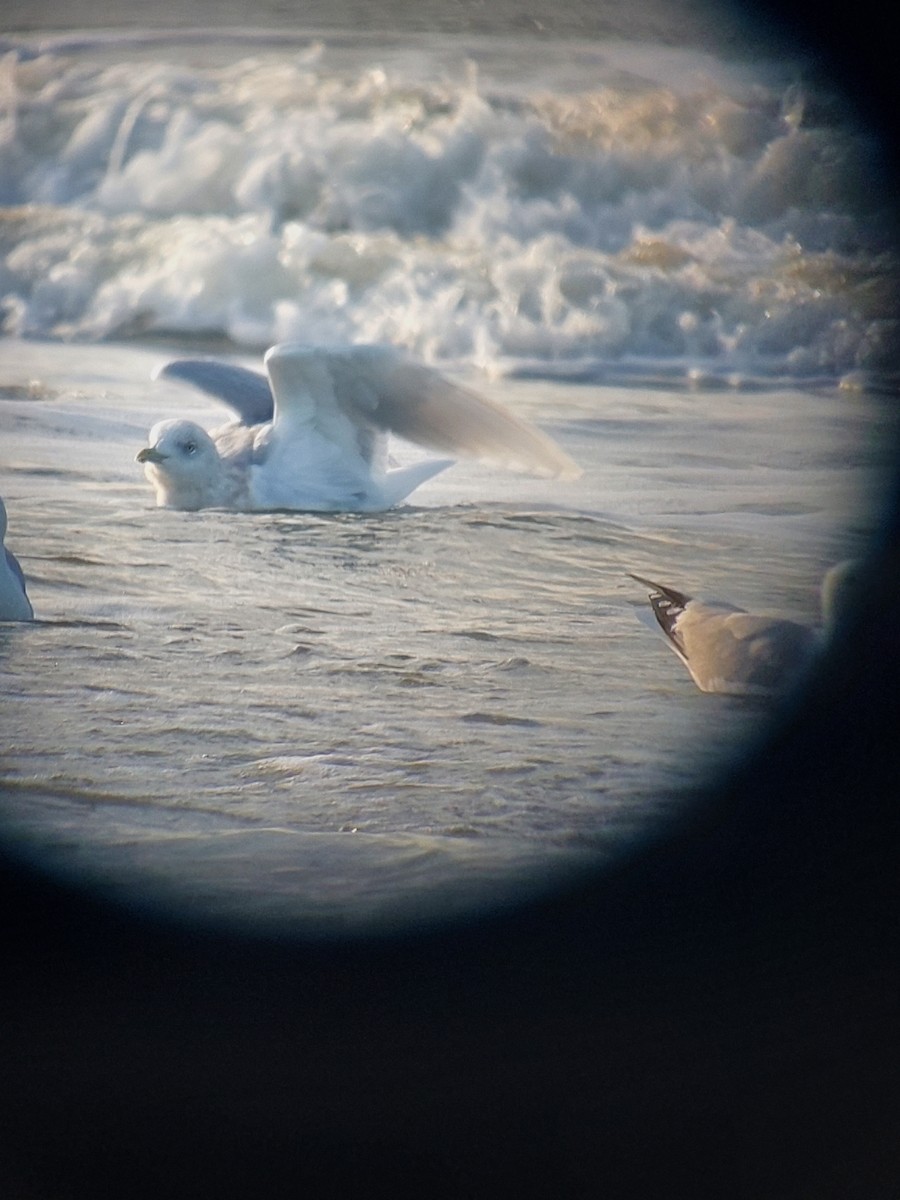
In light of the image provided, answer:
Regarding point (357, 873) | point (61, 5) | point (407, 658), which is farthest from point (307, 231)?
point (357, 873)

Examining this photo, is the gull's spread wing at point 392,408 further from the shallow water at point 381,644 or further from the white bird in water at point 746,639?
the white bird in water at point 746,639

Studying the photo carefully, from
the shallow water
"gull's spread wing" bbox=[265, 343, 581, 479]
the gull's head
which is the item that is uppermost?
"gull's spread wing" bbox=[265, 343, 581, 479]

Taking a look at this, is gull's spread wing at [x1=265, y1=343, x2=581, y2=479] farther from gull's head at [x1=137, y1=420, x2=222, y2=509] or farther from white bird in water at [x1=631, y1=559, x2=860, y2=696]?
white bird in water at [x1=631, y1=559, x2=860, y2=696]

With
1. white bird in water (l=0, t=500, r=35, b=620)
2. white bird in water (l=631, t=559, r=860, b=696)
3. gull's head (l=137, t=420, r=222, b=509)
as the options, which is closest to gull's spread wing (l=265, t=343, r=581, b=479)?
gull's head (l=137, t=420, r=222, b=509)

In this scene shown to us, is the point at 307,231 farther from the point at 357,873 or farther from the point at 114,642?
the point at 357,873

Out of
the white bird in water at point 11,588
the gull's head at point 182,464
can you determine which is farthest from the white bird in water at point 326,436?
the white bird in water at point 11,588

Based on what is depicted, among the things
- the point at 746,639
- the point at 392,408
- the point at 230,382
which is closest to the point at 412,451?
the point at 392,408
